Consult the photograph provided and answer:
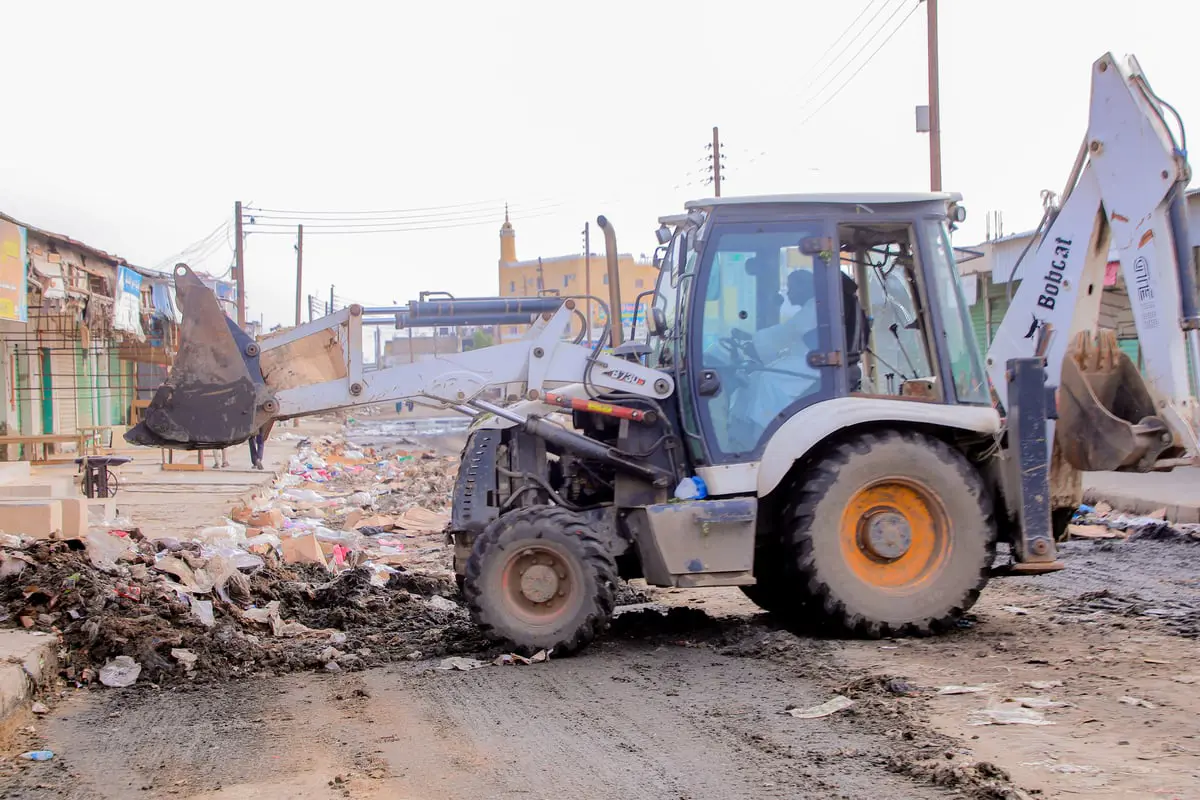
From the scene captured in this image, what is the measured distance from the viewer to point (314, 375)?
20.9 ft

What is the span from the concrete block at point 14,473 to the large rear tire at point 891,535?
36.5 ft

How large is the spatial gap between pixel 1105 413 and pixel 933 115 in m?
12.0

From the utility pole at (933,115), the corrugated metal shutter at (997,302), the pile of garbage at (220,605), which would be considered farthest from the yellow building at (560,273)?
the pile of garbage at (220,605)

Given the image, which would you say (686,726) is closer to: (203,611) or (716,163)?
(203,611)

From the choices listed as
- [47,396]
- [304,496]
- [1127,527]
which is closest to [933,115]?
[1127,527]

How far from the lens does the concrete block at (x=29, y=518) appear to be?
8.61 m

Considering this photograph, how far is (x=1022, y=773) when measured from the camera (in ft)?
13.1

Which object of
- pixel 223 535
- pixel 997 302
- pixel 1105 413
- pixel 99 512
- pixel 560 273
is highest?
pixel 560 273

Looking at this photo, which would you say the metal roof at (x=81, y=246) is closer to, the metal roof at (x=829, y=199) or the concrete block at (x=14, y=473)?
the concrete block at (x=14, y=473)

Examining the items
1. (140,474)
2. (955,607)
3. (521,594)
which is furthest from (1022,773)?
(140,474)

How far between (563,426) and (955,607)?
254 centimetres

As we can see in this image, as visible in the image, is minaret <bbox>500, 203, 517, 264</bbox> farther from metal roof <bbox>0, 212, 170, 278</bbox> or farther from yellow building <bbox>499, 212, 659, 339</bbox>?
metal roof <bbox>0, 212, 170, 278</bbox>

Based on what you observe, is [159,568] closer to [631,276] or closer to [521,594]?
[521,594]

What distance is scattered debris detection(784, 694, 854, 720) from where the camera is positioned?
4879mm
